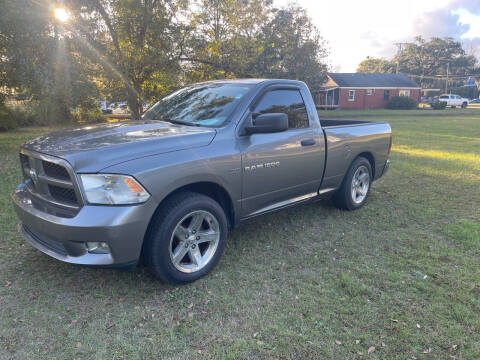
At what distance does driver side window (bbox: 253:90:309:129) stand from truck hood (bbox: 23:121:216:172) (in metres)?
0.85

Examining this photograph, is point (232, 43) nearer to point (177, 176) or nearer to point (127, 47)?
point (127, 47)

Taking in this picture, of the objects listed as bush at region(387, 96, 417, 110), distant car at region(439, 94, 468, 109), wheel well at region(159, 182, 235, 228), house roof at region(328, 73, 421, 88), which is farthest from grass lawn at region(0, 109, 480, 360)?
distant car at region(439, 94, 468, 109)

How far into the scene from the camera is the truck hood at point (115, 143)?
103 inches

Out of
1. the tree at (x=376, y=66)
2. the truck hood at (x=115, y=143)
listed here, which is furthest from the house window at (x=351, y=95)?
the tree at (x=376, y=66)

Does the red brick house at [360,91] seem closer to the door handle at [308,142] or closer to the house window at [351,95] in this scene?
the house window at [351,95]

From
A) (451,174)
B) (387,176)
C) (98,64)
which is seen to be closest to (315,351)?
(387,176)

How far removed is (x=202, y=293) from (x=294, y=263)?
3.60 feet

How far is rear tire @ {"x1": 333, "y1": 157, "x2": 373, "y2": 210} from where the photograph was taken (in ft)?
16.4

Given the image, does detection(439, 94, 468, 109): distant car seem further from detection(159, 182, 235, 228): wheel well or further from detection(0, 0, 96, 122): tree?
detection(159, 182, 235, 228): wheel well

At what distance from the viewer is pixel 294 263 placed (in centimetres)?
362

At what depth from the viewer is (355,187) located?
5.24 metres

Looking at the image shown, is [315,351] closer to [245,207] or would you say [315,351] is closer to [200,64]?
[245,207]

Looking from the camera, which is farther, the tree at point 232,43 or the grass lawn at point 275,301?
the tree at point 232,43

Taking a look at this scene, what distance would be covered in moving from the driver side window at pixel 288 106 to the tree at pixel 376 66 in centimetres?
8746
